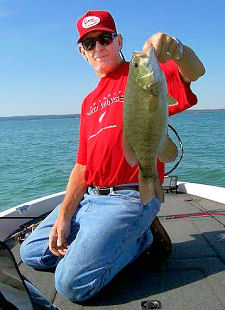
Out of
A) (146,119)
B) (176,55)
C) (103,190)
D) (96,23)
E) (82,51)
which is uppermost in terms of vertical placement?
(96,23)

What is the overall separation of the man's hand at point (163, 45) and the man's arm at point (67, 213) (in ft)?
5.23

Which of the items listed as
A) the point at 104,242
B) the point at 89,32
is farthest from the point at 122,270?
the point at 89,32

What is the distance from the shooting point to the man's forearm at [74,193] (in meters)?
3.66

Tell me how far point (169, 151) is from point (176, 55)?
783 millimetres

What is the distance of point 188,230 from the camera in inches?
176

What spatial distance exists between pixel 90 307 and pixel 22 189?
500 inches

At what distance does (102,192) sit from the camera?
3.39 metres

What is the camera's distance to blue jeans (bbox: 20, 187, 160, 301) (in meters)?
3.08

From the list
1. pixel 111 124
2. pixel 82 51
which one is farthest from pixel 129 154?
pixel 82 51

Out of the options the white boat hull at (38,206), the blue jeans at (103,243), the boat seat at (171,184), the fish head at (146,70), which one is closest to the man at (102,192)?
the blue jeans at (103,243)

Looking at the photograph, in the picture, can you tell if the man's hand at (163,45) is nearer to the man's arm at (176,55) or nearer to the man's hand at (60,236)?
the man's arm at (176,55)

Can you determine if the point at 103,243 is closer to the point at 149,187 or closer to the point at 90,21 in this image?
the point at 149,187

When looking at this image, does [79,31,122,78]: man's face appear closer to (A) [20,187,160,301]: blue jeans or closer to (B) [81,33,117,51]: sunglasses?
(B) [81,33,117,51]: sunglasses

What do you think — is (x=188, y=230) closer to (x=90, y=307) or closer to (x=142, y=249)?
(x=142, y=249)
